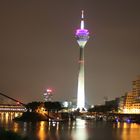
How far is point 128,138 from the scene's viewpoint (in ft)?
232

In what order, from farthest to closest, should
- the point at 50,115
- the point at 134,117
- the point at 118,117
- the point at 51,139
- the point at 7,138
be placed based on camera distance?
the point at 118,117
the point at 134,117
the point at 50,115
the point at 51,139
the point at 7,138

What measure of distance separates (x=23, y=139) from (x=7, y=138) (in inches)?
37.8

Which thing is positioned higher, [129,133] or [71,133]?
[71,133]

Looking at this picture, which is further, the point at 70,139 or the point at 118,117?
the point at 118,117

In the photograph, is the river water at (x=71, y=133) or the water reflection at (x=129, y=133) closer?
the river water at (x=71, y=133)

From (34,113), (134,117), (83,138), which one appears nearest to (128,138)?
(83,138)

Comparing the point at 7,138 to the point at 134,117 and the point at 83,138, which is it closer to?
the point at 83,138

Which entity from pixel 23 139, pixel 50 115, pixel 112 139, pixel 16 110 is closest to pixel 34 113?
pixel 50 115

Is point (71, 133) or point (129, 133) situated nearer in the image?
point (71, 133)

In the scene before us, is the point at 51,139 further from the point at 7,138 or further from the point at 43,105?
the point at 43,105

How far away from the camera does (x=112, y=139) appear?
70375mm

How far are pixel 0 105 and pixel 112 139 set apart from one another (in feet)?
389

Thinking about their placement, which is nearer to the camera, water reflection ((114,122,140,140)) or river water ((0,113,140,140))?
river water ((0,113,140,140))

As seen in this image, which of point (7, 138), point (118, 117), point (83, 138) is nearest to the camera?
point (7, 138)
